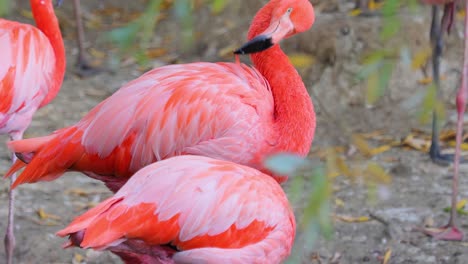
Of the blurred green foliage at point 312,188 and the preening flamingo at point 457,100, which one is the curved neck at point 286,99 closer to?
the preening flamingo at point 457,100

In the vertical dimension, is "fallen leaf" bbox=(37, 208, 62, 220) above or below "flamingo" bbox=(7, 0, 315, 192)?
below

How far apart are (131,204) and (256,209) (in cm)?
40

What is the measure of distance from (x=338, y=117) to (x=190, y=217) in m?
0.61

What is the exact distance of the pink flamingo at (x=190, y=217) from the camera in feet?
7.77

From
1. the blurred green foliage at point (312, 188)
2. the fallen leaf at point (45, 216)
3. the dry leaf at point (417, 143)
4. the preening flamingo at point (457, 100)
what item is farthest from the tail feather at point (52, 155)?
the dry leaf at point (417, 143)

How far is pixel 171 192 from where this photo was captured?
242 cm

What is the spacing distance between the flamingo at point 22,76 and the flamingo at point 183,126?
42 centimetres

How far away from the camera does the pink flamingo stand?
2369 mm

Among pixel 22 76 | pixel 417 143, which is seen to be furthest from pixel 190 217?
pixel 417 143

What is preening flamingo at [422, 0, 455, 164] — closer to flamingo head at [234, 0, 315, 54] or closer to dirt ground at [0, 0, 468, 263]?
dirt ground at [0, 0, 468, 263]

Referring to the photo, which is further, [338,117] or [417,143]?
[417,143]

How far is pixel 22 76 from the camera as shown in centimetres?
344

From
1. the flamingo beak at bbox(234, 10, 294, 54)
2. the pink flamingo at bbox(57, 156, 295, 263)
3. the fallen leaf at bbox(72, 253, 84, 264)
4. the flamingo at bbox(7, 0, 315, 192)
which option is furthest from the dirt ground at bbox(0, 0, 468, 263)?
the pink flamingo at bbox(57, 156, 295, 263)

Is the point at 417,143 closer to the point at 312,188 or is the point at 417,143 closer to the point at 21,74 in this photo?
the point at 21,74
